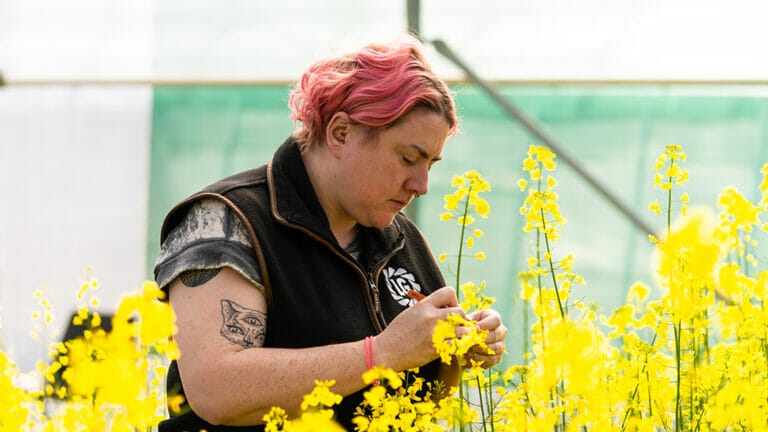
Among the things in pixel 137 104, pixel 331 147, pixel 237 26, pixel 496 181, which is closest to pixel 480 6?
pixel 496 181

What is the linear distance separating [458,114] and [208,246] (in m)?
2.30

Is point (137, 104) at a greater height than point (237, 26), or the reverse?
point (237, 26)

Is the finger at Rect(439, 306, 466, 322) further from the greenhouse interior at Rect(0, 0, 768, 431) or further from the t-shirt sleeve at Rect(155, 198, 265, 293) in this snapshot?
the greenhouse interior at Rect(0, 0, 768, 431)

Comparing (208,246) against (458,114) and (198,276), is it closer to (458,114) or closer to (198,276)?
(198,276)

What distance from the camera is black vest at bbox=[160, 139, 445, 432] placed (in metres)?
1.61

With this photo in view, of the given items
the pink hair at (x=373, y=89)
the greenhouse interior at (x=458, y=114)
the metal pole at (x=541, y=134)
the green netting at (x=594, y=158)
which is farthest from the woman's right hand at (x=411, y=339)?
the metal pole at (x=541, y=134)

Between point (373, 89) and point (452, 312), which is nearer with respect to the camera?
→ point (452, 312)

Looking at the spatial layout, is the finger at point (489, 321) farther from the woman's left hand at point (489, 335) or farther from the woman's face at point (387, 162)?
the woman's face at point (387, 162)

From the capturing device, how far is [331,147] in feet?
5.61

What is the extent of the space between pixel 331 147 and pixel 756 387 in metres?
0.67

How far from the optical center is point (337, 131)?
5.60 feet

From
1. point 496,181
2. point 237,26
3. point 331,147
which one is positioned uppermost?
point 237,26

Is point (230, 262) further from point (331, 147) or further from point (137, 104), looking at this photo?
point (137, 104)

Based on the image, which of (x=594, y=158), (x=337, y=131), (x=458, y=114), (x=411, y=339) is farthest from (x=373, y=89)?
(x=594, y=158)
